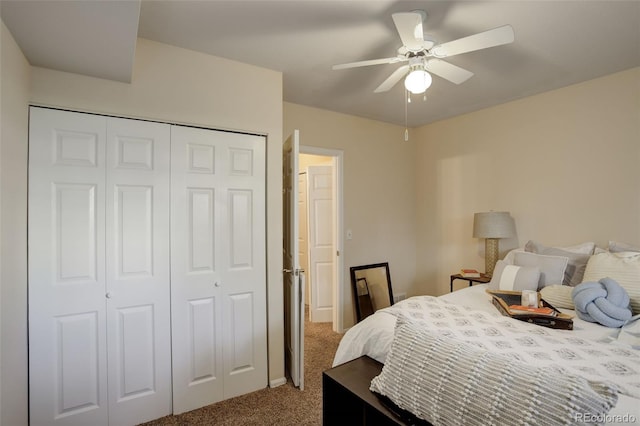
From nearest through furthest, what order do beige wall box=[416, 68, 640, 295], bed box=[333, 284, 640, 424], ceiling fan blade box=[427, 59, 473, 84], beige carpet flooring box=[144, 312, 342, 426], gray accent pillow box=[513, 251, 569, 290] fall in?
bed box=[333, 284, 640, 424]
ceiling fan blade box=[427, 59, 473, 84]
beige carpet flooring box=[144, 312, 342, 426]
gray accent pillow box=[513, 251, 569, 290]
beige wall box=[416, 68, 640, 295]

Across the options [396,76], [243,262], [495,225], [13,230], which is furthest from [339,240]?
[13,230]

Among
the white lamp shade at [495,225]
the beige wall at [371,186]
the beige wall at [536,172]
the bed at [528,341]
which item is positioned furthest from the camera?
the beige wall at [371,186]

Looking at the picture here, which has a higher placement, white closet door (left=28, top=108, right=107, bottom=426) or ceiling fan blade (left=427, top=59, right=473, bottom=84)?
ceiling fan blade (left=427, top=59, right=473, bottom=84)

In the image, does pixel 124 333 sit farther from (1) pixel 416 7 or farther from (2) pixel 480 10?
(2) pixel 480 10

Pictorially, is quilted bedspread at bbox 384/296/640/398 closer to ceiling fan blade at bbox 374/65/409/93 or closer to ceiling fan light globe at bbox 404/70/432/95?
ceiling fan light globe at bbox 404/70/432/95

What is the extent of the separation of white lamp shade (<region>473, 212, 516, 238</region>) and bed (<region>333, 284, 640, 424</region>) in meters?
1.05

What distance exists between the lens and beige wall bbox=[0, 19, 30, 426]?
142cm

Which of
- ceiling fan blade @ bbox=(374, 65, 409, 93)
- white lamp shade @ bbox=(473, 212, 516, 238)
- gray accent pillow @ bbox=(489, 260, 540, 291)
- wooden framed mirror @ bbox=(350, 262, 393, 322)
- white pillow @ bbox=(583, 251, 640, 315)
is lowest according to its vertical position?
wooden framed mirror @ bbox=(350, 262, 393, 322)

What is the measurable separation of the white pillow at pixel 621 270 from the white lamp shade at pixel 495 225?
81 centimetres

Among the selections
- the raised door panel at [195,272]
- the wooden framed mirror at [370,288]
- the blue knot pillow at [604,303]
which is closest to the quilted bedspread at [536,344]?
the blue knot pillow at [604,303]

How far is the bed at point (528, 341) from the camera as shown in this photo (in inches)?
46.8

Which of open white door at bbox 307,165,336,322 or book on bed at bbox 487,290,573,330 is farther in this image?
open white door at bbox 307,165,336,322

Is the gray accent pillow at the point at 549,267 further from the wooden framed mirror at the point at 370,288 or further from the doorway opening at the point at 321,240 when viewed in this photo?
the doorway opening at the point at 321,240

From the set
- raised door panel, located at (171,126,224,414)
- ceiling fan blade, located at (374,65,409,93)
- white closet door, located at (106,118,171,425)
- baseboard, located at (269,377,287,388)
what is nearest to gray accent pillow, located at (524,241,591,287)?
ceiling fan blade, located at (374,65,409,93)
